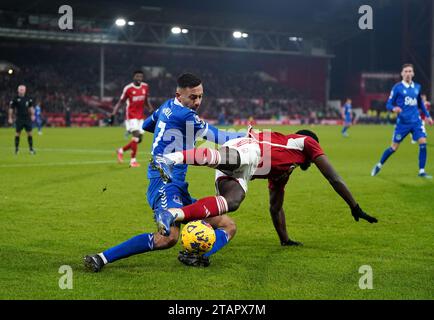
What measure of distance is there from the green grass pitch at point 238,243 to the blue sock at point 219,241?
0.15m

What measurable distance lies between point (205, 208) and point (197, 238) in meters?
0.39

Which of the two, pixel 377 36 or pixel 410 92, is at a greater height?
pixel 377 36

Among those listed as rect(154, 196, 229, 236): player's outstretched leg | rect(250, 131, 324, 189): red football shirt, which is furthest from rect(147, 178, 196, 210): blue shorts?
rect(250, 131, 324, 189): red football shirt

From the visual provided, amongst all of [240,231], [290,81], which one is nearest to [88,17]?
[290,81]

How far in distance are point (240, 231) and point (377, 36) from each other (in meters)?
59.6

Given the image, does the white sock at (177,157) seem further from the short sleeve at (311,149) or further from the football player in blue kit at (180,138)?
the short sleeve at (311,149)

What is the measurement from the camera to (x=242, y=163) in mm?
5844

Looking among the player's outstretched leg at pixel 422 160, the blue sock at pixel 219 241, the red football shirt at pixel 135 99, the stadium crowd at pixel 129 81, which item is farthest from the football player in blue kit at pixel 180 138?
the stadium crowd at pixel 129 81

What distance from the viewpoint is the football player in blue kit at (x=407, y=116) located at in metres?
14.1

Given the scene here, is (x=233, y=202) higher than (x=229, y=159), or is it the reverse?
(x=229, y=159)

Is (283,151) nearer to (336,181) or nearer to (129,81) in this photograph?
(336,181)

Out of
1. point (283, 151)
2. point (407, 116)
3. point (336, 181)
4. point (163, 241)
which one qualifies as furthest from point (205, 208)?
point (407, 116)
